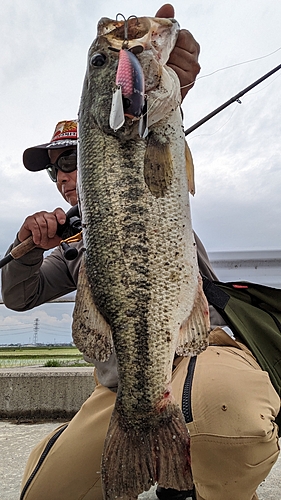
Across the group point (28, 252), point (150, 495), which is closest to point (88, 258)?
point (28, 252)

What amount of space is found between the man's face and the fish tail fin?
200cm

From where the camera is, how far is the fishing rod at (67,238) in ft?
7.18

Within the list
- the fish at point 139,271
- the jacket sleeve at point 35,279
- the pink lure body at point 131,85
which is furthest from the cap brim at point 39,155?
the pink lure body at point 131,85

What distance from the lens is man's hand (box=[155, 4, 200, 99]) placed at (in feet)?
7.73

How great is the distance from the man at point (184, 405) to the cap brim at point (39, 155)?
0.01 m

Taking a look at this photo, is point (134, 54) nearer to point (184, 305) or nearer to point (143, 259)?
point (143, 259)

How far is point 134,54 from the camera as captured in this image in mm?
1856

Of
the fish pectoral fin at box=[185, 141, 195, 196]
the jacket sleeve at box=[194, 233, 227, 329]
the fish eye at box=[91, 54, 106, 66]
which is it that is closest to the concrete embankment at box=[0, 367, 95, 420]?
the jacket sleeve at box=[194, 233, 227, 329]

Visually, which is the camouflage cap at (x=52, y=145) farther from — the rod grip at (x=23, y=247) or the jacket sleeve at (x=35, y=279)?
the rod grip at (x=23, y=247)

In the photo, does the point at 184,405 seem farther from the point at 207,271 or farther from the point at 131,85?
the point at 131,85

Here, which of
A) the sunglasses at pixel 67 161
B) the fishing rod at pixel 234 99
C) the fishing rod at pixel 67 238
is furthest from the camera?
the sunglasses at pixel 67 161

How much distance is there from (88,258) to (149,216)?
12.1 inches

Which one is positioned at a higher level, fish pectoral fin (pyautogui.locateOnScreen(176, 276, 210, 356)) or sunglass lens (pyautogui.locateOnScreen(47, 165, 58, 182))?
sunglass lens (pyautogui.locateOnScreen(47, 165, 58, 182))

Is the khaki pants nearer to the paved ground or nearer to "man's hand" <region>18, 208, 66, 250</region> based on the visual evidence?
the paved ground
